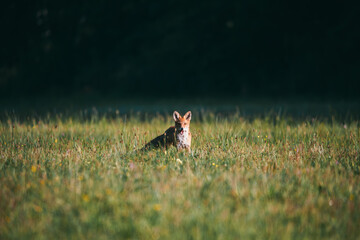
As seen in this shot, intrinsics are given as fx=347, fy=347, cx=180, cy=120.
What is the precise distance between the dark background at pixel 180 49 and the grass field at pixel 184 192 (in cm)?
1762

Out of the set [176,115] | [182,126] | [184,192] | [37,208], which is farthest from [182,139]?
[37,208]

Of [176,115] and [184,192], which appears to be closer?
[184,192]

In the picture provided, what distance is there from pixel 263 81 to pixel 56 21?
57.4ft

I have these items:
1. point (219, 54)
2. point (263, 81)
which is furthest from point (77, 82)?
point (263, 81)

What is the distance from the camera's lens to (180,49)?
2664cm

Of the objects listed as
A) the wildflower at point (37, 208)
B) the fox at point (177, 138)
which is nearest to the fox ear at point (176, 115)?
the fox at point (177, 138)

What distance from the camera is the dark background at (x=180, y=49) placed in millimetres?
22875

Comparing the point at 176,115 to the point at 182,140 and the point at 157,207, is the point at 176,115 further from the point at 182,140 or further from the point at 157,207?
the point at 157,207

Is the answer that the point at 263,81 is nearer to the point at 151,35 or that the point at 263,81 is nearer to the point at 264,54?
the point at 264,54

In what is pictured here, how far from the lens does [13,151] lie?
648 cm

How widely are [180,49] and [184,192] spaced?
23.2 metres

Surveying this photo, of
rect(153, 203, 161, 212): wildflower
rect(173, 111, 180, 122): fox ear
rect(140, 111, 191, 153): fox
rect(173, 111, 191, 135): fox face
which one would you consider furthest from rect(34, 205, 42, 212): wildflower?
rect(173, 111, 180, 122): fox ear

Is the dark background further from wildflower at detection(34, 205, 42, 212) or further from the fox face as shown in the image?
wildflower at detection(34, 205, 42, 212)

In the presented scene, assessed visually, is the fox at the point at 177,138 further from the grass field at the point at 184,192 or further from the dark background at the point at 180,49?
the dark background at the point at 180,49
